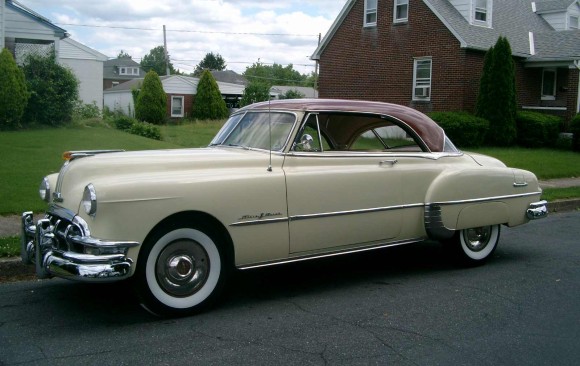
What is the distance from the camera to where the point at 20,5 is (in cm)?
2381

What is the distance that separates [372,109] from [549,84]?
23028 millimetres

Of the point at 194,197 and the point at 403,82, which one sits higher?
the point at 403,82

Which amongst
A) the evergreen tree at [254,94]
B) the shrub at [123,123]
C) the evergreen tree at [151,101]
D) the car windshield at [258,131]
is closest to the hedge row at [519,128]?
the shrub at [123,123]

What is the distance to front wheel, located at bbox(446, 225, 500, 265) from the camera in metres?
6.87

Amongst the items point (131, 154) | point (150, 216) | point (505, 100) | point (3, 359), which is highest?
point (505, 100)

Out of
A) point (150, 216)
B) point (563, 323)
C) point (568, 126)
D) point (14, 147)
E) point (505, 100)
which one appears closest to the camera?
point (150, 216)

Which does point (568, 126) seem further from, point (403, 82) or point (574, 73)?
point (403, 82)

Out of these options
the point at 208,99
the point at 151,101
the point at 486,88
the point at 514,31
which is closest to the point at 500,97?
the point at 486,88

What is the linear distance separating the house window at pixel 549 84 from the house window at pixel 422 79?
549 centimetres

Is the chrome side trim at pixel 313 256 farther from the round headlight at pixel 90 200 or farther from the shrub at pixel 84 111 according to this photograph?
the shrub at pixel 84 111

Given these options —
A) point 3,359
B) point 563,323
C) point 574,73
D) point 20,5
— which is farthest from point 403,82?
point 3,359

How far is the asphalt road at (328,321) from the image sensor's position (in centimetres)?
438

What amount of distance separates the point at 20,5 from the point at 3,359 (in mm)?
22636

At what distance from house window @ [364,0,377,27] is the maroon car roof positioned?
810 inches
